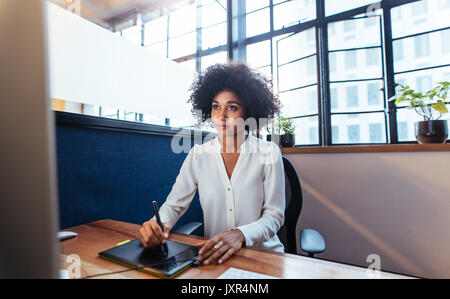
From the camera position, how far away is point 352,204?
1821mm

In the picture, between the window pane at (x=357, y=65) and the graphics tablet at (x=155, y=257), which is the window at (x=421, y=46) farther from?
the graphics tablet at (x=155, y=257)

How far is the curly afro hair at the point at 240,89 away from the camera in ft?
3.94

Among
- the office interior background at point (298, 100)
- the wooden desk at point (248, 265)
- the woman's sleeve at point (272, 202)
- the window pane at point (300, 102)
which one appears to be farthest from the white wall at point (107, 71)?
the window pane at point (300, 102)

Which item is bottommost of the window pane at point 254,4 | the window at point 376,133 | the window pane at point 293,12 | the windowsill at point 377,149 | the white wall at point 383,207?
the white wall at point 383,207

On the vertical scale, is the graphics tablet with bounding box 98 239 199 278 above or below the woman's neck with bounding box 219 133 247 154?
below

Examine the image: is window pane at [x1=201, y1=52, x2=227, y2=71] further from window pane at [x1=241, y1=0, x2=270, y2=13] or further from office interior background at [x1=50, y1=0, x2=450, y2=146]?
window pane at [x1=241, y1=0, x2=270, y2=13]

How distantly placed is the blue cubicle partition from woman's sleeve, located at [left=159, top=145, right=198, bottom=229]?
0.96ft

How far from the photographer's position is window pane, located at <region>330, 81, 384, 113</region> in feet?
6.73

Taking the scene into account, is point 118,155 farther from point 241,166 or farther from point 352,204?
point 352,204

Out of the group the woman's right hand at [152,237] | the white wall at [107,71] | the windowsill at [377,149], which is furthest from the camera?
the windowsill at [377,149]

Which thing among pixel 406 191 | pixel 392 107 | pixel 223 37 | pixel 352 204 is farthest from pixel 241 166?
pixel 223 37

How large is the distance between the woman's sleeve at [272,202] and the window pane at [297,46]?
1751mm

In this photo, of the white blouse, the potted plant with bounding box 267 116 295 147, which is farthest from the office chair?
the potted plant with bounding box 267 116 295 147

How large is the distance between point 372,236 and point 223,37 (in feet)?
8.07
